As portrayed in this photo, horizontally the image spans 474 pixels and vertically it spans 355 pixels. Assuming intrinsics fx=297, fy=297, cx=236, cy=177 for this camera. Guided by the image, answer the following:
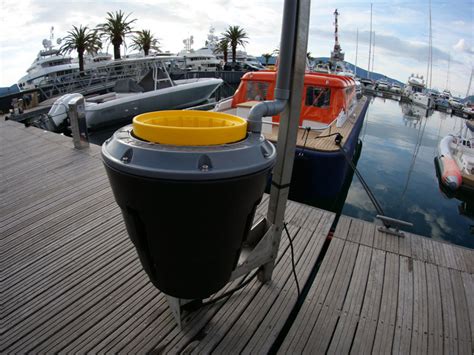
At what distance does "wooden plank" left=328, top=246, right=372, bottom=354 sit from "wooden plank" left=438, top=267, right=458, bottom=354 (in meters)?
0.68

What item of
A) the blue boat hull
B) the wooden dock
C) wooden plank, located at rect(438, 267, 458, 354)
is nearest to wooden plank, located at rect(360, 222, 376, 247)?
the wooden dock

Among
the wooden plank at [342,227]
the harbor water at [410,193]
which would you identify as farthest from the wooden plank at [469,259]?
the harbor water at [410,193]

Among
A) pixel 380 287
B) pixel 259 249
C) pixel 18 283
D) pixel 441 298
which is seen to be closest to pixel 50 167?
pixel 18 283

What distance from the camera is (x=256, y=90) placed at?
30.4 ft

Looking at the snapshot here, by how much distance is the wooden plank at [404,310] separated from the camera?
241 cm

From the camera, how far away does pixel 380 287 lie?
3002 mm

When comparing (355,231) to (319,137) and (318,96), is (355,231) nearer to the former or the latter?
(319,137)

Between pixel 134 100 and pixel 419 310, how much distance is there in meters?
12.4

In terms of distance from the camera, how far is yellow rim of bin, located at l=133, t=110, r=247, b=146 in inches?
57.9

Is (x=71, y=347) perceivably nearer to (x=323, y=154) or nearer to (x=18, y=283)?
(x=18, y=283)

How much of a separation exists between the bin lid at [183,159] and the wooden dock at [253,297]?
1.59 metres

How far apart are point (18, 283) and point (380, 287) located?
11.8 feet

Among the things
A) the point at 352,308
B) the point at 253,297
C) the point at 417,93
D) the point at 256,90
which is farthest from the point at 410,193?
the point at 417,93

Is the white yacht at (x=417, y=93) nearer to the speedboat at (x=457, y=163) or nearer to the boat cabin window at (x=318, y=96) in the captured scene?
the speedboat at (x=457, y=163)
